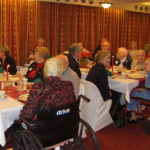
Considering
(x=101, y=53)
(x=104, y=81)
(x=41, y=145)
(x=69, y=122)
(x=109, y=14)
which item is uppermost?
(x=109, y=14)

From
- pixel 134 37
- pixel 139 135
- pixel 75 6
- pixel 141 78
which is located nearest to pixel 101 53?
pixel 141 78

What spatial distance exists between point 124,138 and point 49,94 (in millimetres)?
1707

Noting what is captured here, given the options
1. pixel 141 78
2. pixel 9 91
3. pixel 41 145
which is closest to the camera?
pixel 41 145

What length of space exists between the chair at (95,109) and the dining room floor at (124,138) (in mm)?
152

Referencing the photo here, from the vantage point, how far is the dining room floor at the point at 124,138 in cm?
280

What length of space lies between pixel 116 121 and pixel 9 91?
1717 mm

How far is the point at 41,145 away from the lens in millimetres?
1656

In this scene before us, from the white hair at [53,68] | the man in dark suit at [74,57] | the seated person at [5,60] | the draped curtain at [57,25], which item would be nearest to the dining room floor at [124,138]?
the man in dark suit at [74,57]

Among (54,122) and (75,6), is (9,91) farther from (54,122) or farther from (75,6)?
(75,6)

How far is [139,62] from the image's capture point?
4.33 m

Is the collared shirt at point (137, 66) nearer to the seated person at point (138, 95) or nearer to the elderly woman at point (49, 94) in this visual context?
the seated person at point (138, 95)

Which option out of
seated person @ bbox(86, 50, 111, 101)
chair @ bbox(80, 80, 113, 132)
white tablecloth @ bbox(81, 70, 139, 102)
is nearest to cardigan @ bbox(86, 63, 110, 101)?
seated person @ bbox(86, 50, 111, 101)

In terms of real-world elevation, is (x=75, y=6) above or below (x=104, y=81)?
above

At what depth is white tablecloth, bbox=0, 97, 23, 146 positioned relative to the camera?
1953 mm
